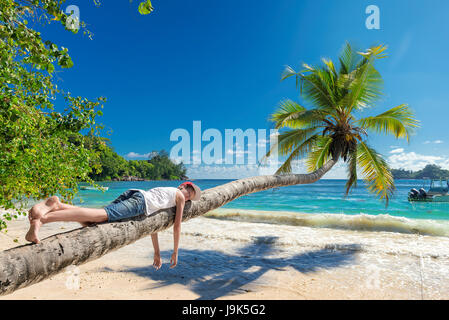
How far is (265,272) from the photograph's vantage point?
19.5ft

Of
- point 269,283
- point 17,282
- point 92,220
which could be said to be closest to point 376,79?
point 269,283

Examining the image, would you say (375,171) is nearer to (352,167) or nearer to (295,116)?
(352,167)

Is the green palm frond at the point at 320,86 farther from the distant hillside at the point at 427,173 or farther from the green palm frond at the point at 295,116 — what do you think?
the distant hillside at the point at 427,173

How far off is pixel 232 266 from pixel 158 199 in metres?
4.74

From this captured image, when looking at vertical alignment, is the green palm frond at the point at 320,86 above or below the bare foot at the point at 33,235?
above

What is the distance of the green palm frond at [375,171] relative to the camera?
7457mm

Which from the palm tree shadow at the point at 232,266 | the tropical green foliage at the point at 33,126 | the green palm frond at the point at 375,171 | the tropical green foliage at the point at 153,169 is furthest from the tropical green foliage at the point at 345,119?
the tropical green foliage at the point at 153,169

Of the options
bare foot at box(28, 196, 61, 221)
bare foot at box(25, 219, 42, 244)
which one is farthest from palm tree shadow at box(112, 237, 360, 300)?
bare foot at box(25, 219, 42, 244)

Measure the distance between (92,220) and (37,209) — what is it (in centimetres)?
35

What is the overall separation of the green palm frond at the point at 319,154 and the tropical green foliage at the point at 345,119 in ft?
0.17

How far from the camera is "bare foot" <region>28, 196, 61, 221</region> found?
1684 mm

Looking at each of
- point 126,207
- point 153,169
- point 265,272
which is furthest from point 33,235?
point 153,169

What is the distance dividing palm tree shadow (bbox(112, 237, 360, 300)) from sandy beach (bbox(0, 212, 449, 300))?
2 cm

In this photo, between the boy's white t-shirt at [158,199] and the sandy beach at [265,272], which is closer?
the boy's white t-shirt at [158,199]
